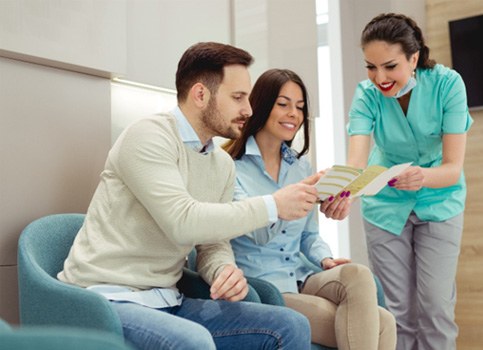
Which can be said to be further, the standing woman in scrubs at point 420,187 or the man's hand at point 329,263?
the standing woman in scrubs at point 420,187

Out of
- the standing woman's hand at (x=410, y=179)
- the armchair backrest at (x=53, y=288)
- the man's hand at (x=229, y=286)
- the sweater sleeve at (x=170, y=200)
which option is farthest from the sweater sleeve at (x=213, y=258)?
the standing woman's hand at (x=410, y=179)

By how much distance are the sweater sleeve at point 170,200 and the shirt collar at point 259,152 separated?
0.60 meters

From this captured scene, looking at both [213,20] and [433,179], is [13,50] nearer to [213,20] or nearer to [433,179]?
[213,20]

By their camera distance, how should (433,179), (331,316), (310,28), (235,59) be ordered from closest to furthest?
(235,59), (331,316), (433,179), (310,28)

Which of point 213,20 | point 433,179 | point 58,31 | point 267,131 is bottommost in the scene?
point 433,179

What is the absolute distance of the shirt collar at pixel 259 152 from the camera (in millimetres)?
2379

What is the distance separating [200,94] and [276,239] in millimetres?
652

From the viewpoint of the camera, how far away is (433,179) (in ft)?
8.64

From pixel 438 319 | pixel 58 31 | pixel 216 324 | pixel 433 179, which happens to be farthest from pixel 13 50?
pixel 438 319

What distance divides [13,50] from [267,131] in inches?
37.3

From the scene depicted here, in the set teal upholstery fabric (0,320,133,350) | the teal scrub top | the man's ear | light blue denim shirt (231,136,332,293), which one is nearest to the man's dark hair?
the man's ear

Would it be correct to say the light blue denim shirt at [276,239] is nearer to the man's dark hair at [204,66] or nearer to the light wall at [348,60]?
the man's dark hair at [204,66]

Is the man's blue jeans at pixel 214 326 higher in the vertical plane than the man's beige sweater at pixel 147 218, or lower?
lower

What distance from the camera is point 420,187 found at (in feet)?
8.63
